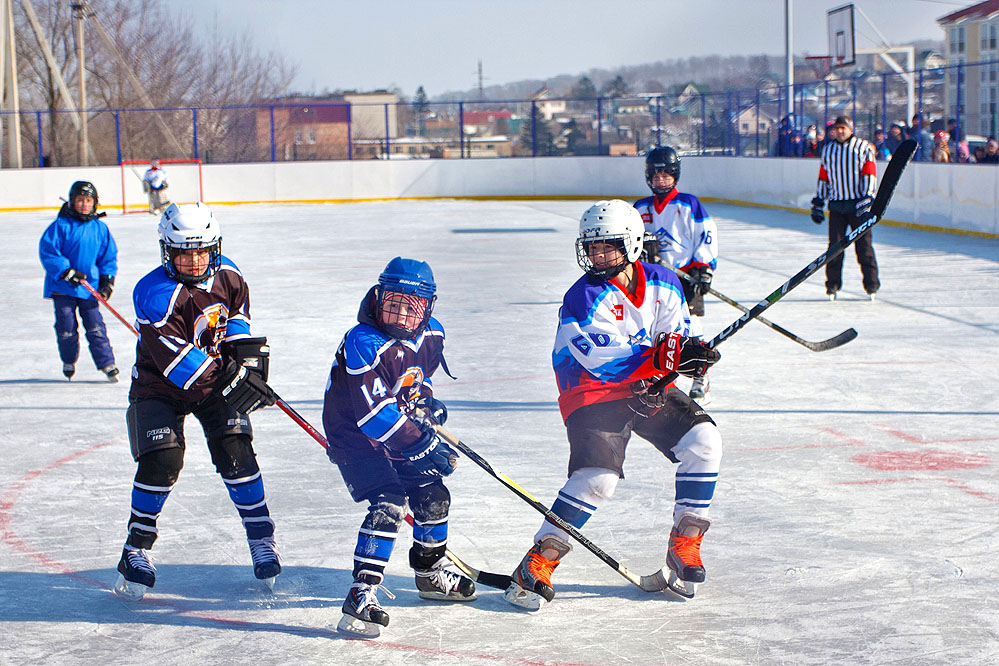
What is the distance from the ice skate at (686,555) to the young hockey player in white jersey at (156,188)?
54.5ft

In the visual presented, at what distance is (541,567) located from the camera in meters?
3.35

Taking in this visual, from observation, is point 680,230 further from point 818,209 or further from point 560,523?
point 818,209

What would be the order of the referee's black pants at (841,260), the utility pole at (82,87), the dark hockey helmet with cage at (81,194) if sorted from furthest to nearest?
the utility pole at (82,87) < the referee's black pants at (841,260) < the dark hockey helmet with cage at (81,194)

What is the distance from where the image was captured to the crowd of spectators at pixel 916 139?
14.5 meters

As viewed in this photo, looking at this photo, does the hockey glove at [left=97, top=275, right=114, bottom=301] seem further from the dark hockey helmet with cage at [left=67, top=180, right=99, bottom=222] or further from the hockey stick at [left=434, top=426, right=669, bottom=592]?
the hockey stick at [left=434, top=426, right=669, bottom=592]

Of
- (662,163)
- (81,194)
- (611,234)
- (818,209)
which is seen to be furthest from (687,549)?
(818,209)

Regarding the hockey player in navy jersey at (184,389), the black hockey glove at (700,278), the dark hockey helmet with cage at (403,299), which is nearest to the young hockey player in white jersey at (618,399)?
the dark hockey helmet with cage at (403,299)

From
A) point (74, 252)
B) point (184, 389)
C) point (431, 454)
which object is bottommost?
point (431, 454)

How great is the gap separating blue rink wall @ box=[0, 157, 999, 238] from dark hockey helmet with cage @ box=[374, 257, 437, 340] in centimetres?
1621

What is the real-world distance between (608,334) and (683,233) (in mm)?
3041

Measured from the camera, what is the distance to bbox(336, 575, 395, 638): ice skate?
315 cm

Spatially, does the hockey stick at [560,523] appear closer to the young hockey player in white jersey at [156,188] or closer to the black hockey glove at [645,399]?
the black hockey glove at [645,399]

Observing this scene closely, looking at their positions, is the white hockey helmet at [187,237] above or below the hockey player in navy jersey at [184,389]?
above

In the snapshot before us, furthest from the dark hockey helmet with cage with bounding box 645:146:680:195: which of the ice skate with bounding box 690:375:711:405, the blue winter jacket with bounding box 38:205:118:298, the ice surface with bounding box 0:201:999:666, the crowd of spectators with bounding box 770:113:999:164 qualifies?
the crowd of spectators with bounding box 770:113:999:164
